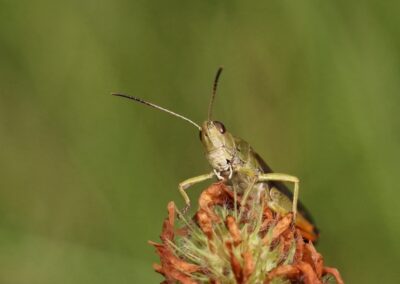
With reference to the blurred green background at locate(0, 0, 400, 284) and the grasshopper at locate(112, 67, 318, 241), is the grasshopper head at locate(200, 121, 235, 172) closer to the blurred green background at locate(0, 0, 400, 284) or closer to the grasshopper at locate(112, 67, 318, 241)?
the grasshopper at locate(112, 67, 318, 241)

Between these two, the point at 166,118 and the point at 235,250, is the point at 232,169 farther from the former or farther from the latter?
the point at 166,118

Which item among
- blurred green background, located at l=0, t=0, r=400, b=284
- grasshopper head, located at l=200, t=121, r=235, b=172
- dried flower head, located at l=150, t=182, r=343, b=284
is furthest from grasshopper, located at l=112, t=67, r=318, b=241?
blurred green background, located at l=0, t=0, r=400, b=284

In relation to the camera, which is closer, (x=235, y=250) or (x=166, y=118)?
(x=235, y=250)

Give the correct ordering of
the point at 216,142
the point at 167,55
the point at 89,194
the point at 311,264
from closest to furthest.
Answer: the point at 311,264, the point at 216,142, the point at 89,194, the point at 167,55

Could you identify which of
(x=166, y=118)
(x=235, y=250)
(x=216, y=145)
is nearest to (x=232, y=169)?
(x=216, y=145)

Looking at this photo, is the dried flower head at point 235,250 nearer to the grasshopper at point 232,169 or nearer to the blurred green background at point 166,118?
the grasshopper at point 232,169

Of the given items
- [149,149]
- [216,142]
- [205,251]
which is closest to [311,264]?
[205,251]

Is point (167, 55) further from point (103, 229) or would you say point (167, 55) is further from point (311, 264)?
point (311, 264)
